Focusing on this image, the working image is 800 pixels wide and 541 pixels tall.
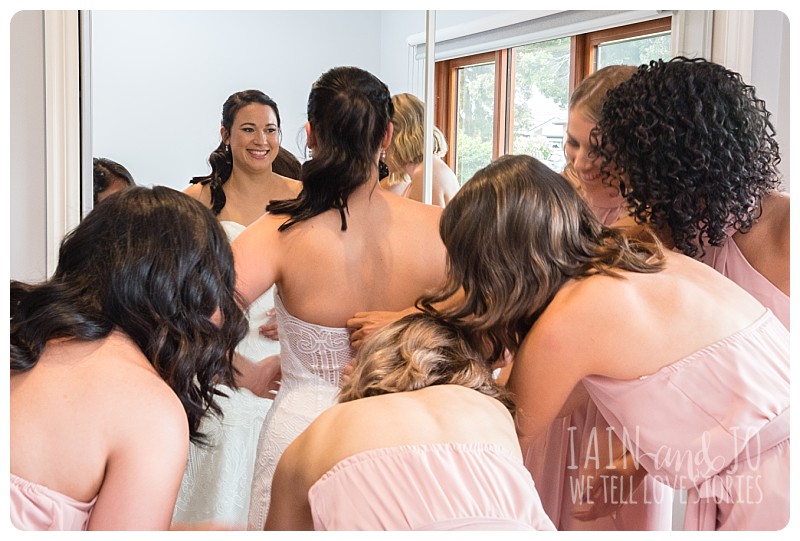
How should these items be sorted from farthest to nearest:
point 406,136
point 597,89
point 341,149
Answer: point 406,136, point 597,89, point 341,149

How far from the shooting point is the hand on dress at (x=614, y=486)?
155 cm

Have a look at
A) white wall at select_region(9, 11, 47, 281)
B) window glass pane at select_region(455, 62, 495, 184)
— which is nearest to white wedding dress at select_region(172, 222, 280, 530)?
white wall at select_region(9, 11, 47, 281)

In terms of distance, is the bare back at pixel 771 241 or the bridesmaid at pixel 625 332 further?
the bare back at pixel 771 241

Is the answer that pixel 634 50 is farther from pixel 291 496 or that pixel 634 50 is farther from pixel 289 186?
pixel 291 496

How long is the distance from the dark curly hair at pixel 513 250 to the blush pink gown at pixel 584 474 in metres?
0.43

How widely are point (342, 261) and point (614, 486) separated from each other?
688mm

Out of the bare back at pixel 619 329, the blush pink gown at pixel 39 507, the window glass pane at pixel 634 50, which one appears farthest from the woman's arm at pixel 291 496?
the window glass pane at pixel 634 50

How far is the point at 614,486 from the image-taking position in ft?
5.17

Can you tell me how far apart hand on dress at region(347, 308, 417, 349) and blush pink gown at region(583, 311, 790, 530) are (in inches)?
15.4

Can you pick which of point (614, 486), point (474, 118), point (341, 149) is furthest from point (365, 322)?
point (474, 118)

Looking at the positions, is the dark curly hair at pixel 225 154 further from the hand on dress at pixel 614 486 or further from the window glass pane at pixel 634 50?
the hand on dress at pixel 614 486

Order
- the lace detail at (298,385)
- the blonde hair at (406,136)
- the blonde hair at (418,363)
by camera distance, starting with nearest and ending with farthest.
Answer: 1. the blonde hair at (418,363)
2. the lace detail at (298,385)
3. the blonde hair at (406,136)
